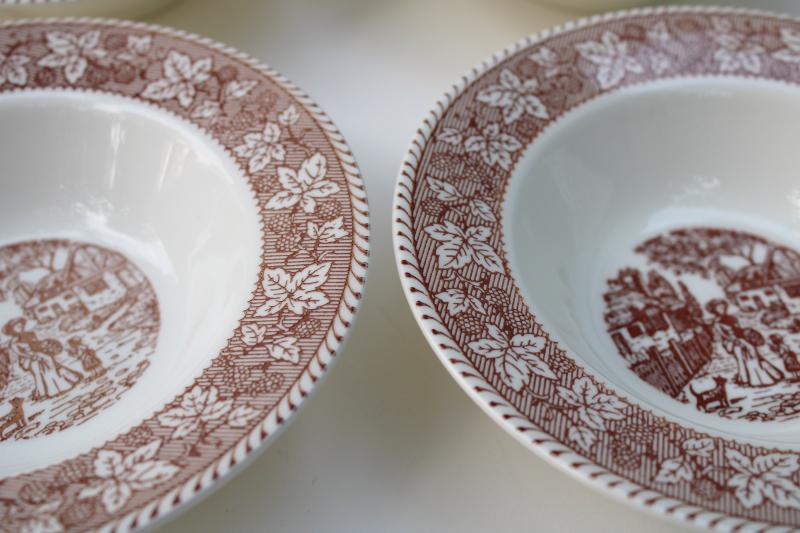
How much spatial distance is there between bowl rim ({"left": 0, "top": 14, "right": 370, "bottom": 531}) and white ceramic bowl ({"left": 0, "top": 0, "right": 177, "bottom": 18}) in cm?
4

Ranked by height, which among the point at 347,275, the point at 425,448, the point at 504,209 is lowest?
the point at 425,448

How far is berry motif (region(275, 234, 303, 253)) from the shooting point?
754 millimetres

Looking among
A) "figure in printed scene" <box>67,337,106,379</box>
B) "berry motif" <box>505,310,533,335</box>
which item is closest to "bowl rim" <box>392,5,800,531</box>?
"berry motif" <box>505,310,533,335</box>

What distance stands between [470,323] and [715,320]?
391mm

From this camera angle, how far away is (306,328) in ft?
2.19

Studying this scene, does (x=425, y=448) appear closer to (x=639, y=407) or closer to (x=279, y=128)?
(x=639, y=407)

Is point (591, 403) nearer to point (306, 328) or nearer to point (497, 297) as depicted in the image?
point (497, 297)

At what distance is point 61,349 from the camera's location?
2.91 ft

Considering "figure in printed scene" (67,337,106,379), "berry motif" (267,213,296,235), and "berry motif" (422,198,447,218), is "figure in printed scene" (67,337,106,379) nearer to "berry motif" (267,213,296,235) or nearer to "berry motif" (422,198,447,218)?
"berry motif" (267,213,296,235)

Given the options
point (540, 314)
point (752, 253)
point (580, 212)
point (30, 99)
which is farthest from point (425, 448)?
point (30, 99)

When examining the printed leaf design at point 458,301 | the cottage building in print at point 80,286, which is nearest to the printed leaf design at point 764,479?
the printed leaf design at point 458,301

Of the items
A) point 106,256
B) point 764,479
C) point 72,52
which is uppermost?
point 72,52

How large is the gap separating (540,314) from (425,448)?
174 mm

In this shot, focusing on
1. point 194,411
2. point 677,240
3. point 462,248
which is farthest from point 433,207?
point 677,240
